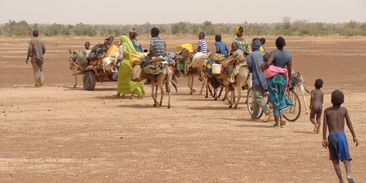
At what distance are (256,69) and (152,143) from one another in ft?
13.2

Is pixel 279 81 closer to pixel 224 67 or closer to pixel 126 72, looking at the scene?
pixel 224 67

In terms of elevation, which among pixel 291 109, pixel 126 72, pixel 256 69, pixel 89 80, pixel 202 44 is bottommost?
pixel 89 80

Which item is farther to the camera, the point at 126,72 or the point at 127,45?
the point at 126,72

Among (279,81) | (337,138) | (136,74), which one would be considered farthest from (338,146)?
(136,74)

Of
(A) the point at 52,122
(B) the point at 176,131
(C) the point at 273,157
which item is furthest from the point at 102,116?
(C) the point at 273,157

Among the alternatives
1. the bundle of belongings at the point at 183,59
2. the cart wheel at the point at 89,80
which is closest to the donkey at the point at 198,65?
the bundle of belongings at the point at 183,59

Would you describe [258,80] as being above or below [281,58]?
below

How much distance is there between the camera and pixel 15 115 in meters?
20.3

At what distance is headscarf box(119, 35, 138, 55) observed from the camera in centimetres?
2338

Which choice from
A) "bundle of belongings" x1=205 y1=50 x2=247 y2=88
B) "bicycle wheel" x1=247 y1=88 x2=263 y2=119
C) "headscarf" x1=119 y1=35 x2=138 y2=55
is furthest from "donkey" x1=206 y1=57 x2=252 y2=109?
"headscarf" x1=119 y1=35 x2=138 y2=55

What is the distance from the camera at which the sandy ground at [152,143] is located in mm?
A: 12391

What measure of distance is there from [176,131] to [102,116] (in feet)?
10.8

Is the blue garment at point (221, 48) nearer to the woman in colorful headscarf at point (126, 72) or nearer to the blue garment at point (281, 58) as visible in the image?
the woman in colorful headscarf at point (126, 72)

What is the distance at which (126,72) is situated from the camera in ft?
78.7
